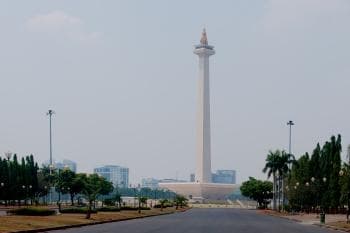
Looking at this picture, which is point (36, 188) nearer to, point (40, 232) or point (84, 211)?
point (84, 211)

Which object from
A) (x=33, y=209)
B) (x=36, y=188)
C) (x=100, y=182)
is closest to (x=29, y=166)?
(x=36, y=188)

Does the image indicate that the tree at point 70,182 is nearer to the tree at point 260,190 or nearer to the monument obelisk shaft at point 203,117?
the tree at point 260,190

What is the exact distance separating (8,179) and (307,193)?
158 ft

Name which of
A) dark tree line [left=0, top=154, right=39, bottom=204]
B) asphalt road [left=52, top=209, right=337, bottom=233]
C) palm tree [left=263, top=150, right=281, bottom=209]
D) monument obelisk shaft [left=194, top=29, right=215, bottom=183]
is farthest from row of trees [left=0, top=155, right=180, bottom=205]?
monument obelisk shaft [left=194, top=29, right=215, bottom=183]

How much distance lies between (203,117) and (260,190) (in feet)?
138

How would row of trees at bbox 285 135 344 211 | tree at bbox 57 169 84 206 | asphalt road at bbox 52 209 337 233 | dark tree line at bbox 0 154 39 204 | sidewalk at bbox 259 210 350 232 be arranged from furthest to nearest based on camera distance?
tree at bbox 57 169 84 206 → dark tree line at bbox 0 154 39 204 → row of trees at bbox 285 135 344 211 → sidewalk at bbox 259 210 350 232 → asphalt road at bbox 52 209 337 233

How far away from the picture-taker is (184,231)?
38.8m

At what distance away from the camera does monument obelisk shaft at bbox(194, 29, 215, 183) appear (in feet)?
617

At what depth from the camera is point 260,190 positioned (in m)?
152

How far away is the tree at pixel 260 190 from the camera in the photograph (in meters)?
152

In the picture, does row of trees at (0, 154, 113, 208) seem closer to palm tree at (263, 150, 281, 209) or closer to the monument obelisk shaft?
palm tree at (263, 150, 281, 209)

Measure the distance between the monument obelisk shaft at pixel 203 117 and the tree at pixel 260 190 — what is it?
33603 millimetres

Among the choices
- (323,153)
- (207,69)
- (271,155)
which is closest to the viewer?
(323,153)

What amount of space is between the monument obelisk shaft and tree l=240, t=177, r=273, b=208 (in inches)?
1323
